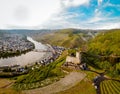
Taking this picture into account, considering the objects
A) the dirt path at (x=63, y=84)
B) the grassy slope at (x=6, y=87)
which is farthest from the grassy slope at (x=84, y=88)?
the grassy slope at (x=6, y=87)

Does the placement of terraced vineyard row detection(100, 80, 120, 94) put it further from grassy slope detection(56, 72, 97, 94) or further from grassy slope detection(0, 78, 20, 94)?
grassy slope detection(0, 78, 20, 94)

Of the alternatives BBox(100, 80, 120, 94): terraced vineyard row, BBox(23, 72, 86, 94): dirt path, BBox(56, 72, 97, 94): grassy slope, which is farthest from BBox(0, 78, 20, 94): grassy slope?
BBox(100, 80, 120, 94): terraced vineyard row

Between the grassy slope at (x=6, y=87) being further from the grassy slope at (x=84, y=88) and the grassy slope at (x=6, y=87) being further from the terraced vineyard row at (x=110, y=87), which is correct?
the terraced vineyard row at (x=110, y=87)

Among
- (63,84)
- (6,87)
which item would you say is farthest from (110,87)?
(6,87)

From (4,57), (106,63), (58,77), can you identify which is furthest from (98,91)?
(4,57)

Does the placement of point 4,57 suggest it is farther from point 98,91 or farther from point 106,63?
point 98,91
